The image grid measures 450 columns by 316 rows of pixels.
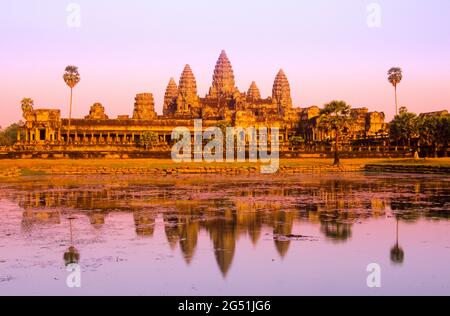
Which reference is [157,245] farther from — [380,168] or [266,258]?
[380,168]

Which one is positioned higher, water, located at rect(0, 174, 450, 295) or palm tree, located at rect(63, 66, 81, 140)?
palm tree, located at rect(63, 66, 81, 140)

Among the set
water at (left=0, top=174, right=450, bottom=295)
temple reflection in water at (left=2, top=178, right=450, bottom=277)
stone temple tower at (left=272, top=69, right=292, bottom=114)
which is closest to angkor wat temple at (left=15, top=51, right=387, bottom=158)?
stone temple tower at (left=272, top=69, right=292, bottom=114)

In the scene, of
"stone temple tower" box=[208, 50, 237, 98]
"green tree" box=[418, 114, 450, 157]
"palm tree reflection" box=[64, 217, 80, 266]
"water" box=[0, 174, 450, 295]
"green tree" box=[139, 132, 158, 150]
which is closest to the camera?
"water" box=[0, 174, 450, 295]

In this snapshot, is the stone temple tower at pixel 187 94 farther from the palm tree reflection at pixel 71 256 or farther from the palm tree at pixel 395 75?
the palm tree reflection at pixel 71 256

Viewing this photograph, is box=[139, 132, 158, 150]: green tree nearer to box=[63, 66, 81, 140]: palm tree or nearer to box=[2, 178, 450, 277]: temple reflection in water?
box=[63, 66, 81, 140]: palm tree

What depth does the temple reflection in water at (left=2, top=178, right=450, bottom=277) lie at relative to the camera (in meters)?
17.1

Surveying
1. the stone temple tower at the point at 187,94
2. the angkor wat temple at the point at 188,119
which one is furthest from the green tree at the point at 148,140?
the stone temple tower at the point at 187,94

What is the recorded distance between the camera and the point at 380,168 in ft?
200

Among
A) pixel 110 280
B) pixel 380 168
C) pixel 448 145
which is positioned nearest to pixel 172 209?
pixel 110 280

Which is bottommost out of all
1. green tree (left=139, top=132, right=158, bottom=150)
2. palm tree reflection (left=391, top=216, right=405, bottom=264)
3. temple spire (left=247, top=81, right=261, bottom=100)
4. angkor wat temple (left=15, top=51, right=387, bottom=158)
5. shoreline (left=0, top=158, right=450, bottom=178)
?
palm tree reflection (left=391, top=216, right=405, bottom=264)

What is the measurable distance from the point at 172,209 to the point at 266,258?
10.4 metres

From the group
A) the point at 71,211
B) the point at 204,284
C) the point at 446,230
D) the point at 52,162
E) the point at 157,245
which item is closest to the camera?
the point at 204,284

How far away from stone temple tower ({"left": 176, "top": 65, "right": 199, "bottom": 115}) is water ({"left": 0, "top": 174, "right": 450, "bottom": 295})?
5361 inches

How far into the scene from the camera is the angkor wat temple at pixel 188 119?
118 metres
